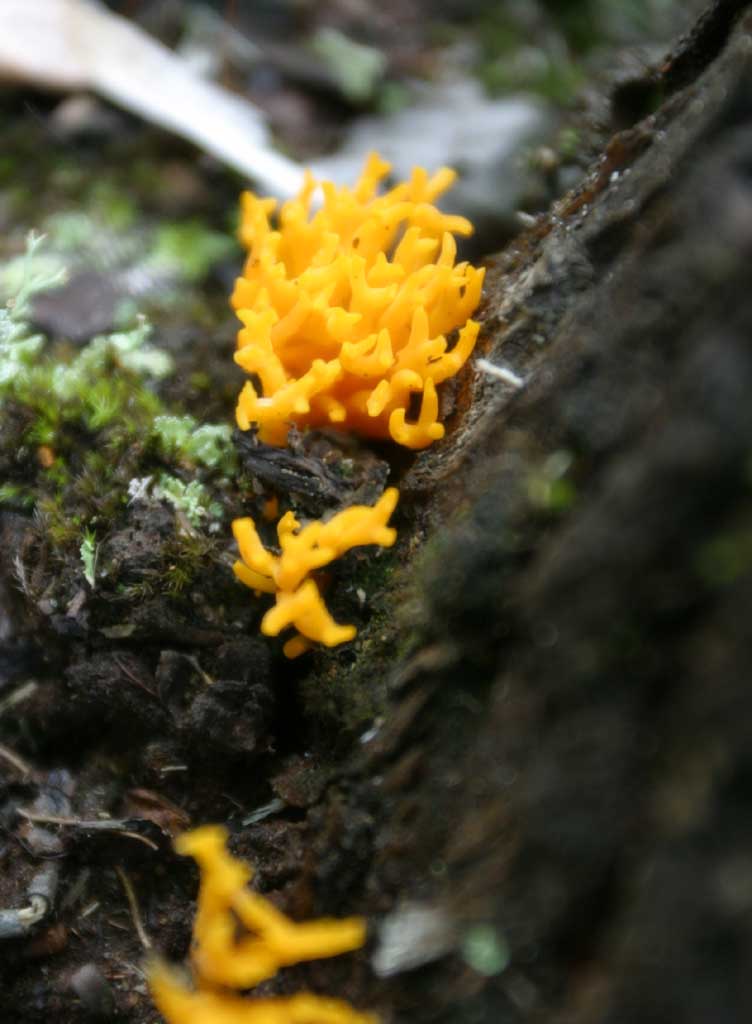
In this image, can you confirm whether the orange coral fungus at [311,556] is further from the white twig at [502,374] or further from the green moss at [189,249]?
the green moss at [189,249]

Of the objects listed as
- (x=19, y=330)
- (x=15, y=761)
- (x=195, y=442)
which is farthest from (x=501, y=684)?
(x=19, y=330)

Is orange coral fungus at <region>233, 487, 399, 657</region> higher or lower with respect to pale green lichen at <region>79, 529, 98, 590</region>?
higher

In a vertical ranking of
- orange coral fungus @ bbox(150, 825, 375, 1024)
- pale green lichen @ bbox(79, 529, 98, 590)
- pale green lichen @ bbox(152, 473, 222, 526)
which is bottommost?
pale green lichen @ bbox(79, 529, 98, 590)

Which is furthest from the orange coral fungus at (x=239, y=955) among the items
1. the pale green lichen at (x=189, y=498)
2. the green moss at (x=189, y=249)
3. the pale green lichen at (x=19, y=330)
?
the green moss at (x=189, y=249)

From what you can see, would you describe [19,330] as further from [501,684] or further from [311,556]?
[501,684]

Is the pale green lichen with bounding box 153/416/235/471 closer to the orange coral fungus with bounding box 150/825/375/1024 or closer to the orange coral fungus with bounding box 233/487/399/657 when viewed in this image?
the orange coral fungus with bounding box 233/487/399/657

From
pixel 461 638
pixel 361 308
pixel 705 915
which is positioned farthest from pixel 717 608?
pixel 361 308

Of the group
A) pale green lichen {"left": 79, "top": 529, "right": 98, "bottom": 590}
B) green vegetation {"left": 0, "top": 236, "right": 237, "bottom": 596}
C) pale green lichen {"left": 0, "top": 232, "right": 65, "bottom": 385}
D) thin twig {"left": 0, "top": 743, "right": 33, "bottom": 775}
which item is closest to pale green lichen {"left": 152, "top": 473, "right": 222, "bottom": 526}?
green vegetation {"left": 0, "top": 236, "right": 237, "bottom": 596}
